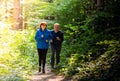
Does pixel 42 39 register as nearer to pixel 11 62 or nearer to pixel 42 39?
pixel 42 39

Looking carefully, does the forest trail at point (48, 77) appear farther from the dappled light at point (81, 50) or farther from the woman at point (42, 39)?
the woman at point (42, 39)

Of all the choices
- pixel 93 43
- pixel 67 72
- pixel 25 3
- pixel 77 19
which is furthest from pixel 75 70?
pixel 25 3

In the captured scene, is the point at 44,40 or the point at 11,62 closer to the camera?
the point at 11,62

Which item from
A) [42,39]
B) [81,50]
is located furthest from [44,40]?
[81,50]

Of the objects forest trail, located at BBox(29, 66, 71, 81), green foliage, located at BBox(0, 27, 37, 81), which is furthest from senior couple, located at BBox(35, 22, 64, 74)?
green foliage, located at BBox(0, 27, 37, 81)

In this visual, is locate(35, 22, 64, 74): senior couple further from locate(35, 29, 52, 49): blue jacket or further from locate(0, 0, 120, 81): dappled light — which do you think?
locate(0, 0, 120, 81): dappled light

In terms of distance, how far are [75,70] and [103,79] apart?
2.80m

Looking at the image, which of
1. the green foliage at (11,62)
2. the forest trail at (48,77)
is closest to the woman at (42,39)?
the forest trail at (48,77)

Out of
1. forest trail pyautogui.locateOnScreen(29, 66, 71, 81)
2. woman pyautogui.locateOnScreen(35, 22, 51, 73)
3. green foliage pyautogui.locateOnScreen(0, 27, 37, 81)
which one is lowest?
forest trail pyautogui.locateOnScreen(29, 66, 71, 81)

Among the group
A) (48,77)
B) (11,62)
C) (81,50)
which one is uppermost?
(81,50)

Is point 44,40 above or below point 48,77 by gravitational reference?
above

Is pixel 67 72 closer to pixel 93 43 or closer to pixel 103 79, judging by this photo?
pixel 93 43

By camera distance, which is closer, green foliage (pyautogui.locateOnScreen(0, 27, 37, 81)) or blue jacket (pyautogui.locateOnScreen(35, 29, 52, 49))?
green foliage (pyautogui.locateOnScreen(0, 27, 37, 81))

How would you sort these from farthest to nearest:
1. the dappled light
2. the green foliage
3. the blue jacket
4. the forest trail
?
the blue jacket, the forest trail, the green foliage, the dappled light
